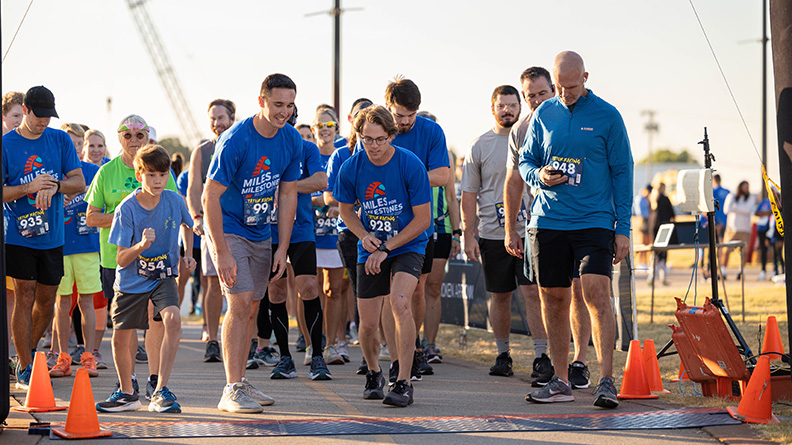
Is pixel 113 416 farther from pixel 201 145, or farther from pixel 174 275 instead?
pixel 201 145

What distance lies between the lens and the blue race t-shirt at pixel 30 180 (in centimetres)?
723

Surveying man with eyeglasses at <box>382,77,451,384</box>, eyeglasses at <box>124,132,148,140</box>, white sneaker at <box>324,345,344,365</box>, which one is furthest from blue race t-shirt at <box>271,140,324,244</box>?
eyeglasses at <box>124,132,148,140</box>

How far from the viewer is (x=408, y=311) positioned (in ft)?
20.5

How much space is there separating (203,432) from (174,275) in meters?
1.33

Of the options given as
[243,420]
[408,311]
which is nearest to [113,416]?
[243,420]

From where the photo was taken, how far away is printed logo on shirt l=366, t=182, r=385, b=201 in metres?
6.41

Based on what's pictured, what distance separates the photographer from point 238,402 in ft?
19.6

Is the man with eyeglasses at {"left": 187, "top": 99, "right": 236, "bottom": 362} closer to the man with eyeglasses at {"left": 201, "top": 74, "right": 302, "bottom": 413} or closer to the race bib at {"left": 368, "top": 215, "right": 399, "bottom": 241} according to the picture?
the man with eyeglasses at {"left": 201, "top": 74, "right": 302, "bottom": 413}

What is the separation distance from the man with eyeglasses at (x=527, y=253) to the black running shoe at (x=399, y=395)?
1.25 metres

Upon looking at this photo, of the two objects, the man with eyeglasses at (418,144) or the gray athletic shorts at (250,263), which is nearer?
the gray athletic shorts at (250,263)

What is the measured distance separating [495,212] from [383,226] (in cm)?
183

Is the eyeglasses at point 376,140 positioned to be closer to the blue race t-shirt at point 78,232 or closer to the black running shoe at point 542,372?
the black running shoe at point 542,372

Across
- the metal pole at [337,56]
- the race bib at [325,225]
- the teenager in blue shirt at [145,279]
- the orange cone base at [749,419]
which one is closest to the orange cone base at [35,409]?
the teenager in blue shirt at [145,279]

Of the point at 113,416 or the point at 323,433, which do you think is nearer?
the point at 323,433
